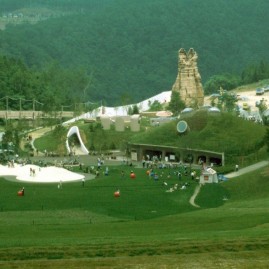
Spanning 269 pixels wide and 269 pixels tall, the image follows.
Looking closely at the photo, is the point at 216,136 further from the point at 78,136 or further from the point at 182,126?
the point at 78,136

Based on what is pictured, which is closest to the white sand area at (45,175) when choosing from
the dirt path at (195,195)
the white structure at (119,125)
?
the dirt path at (195,195)

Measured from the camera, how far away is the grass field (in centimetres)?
3503

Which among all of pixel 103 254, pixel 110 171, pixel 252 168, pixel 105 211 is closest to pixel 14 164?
pixel 110 171

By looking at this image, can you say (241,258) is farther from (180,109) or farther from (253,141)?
(180,109)

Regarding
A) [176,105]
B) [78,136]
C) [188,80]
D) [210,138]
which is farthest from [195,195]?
[188,80]

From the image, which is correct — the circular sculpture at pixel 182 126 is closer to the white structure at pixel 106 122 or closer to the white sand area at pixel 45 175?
the white structure at pixel 106 122

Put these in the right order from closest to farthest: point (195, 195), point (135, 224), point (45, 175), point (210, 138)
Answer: point (135, 224) → point (195, 195) → point (45, 175) → point (210, 138)

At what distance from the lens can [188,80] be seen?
440 feet

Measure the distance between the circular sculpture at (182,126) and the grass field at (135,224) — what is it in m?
13.6

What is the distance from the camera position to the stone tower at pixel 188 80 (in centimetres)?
13338

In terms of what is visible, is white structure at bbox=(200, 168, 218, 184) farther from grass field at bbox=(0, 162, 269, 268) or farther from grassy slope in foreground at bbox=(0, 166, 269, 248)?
grassy slope in foreground at bbox=(0, 166, 269, 248)

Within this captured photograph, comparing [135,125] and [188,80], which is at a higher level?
[188,80]

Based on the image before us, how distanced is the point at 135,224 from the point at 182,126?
143ft

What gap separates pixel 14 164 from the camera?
79.9m
